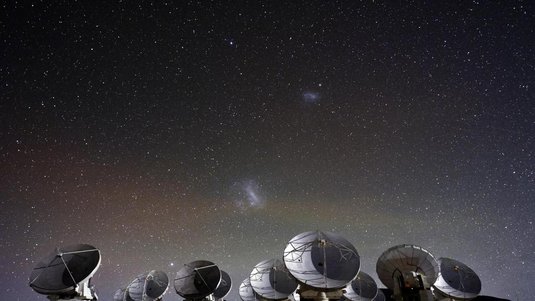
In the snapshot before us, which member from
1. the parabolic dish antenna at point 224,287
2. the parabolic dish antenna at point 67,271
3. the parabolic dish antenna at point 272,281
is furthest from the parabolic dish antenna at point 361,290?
the parabolic dish antenna at point 67,271

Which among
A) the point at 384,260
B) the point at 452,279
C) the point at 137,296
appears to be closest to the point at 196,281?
the point at 137,296

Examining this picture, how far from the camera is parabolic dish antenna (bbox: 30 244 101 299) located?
15.4 m

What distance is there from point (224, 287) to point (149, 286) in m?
5.49

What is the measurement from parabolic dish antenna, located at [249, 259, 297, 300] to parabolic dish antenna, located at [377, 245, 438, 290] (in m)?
5.85

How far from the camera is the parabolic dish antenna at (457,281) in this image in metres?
21.6

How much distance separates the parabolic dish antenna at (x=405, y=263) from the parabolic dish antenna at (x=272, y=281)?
585 centimetres

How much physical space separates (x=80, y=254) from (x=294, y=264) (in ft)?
32.9

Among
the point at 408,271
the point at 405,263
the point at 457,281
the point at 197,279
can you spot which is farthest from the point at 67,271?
the point at 457,281

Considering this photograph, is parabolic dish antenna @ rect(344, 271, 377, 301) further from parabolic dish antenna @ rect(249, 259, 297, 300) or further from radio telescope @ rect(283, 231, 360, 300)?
radio telescope @ rect(283, 231, 360, 300)

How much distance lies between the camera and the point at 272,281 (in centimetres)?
2344

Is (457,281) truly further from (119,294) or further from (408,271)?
(119,294)

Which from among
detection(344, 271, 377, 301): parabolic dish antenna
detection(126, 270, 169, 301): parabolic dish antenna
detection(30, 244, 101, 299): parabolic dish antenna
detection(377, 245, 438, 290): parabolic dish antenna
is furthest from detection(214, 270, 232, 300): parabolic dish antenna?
detection(377, 245, 438, 290): parabolic dish antenna

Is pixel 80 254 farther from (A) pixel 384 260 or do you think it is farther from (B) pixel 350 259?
(A) pixel 384 260

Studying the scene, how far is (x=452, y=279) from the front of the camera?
22.4m
